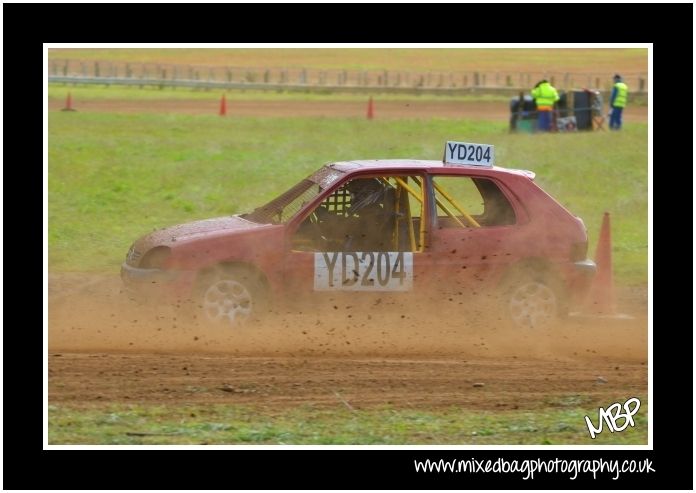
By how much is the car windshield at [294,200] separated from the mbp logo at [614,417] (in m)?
3.35

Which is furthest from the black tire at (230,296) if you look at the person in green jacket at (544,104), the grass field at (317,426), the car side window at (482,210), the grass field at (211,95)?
the grass field at (211,95)

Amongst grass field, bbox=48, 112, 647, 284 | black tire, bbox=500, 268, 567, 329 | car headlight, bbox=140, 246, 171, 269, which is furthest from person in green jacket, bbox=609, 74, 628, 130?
car headlight, bbox=140, 246, 171, 269

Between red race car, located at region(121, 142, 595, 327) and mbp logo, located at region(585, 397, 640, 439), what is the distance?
204 centimetres

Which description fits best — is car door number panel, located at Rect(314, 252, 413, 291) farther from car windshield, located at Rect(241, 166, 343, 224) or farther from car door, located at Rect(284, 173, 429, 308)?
car windshield, located at Rect(241, 166, 343, 224)

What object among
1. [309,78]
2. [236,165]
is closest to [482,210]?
[236,165]

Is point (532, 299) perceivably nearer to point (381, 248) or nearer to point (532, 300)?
point (532, 300)

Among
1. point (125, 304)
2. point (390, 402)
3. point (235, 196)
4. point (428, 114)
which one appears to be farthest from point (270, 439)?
point (428, 114)

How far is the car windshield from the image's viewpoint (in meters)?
9.39

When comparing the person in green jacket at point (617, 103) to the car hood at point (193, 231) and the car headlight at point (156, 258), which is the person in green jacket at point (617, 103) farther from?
the car headlight at point (156, 258)

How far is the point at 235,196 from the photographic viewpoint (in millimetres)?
16938

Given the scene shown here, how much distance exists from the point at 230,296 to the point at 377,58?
155 ft

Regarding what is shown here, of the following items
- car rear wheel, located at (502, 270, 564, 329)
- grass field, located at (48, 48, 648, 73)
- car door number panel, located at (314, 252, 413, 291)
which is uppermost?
grass field, located at (48, 48, 648, 73)

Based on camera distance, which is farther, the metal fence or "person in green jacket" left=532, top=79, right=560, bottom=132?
the metal fence

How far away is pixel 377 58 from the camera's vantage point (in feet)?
180
